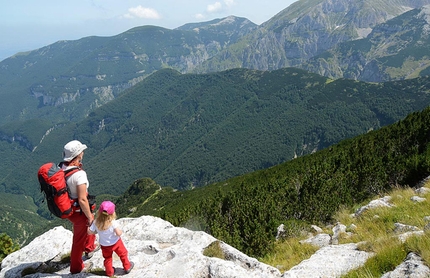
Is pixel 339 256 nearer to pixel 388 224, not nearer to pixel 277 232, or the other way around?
pixel 388 224

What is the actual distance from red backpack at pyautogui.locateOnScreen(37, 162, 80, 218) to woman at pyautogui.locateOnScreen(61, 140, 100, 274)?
18 cm

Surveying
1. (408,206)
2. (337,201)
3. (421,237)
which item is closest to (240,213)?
(337,201)

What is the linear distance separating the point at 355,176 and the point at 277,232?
8.24m

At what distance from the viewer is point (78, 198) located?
22.9 feet

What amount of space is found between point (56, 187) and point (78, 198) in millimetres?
607

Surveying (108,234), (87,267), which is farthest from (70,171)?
(87,267)

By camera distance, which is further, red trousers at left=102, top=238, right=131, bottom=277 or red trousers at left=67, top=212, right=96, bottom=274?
red trousers at left=67, top=212, right=96, bottom=274

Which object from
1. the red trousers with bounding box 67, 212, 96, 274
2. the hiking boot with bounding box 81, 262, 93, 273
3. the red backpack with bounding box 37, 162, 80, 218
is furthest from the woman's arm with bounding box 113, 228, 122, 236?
the hiking boot with bounding box 81, 262, 93, 273

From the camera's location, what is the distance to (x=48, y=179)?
6.48 metres

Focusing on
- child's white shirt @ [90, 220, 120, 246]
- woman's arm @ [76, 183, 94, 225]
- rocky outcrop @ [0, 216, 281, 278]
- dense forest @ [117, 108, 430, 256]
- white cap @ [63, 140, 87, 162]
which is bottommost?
dense forest @ [117, 108, 430, 256]

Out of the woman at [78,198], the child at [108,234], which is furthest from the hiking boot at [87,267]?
the child at [108,234]

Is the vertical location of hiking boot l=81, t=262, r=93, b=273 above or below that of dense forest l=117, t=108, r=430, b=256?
above

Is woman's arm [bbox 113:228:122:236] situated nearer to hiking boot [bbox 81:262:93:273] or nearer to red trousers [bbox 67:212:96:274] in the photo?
red trousers [bbox 67:212:96:274]

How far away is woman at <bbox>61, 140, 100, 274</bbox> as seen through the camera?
6863mm
